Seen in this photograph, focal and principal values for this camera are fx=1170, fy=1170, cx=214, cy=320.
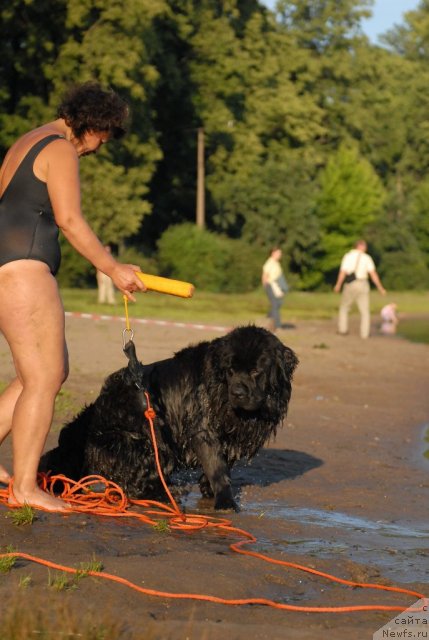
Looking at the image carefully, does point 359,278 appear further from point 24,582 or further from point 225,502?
point 24,582

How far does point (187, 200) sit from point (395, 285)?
13.4 m

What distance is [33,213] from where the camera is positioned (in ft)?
20.7

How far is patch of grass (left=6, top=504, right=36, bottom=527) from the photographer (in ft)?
19.8

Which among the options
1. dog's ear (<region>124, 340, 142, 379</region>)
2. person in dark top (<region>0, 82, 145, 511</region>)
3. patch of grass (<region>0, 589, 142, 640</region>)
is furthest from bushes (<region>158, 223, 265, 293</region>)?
patch of grass (<region>0, 589, 142, 640</region>)

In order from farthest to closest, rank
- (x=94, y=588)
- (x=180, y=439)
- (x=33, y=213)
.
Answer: (x=180, y=439)
(x=33, y=213)
(x=94, y=588)

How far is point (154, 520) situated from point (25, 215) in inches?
72.7

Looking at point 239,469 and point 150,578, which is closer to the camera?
point 150,578

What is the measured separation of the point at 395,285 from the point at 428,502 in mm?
59076

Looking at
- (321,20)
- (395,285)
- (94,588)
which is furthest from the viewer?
(321,20)

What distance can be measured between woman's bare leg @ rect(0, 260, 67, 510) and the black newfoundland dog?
36.9 inches

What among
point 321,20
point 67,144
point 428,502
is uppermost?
point 321,20

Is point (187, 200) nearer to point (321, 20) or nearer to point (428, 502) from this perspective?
point (321, 20)

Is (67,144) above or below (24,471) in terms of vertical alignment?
above

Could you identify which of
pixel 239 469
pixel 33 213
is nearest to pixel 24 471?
pixel 33 213
